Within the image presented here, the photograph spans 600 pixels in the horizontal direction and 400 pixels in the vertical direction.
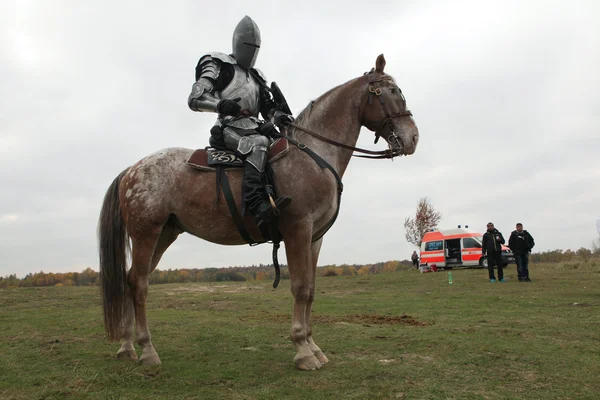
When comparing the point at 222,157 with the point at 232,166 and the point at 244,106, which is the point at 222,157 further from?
the point at 244,106

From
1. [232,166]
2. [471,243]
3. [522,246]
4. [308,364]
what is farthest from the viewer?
[471,243]

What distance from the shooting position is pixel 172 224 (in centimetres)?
634

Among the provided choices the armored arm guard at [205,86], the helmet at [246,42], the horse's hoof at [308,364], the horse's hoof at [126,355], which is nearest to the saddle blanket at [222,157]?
the armored arm guard at [205,86]

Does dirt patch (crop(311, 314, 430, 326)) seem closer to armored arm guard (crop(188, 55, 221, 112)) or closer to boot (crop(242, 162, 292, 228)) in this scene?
boot (crop(242, 162, 292, 228))

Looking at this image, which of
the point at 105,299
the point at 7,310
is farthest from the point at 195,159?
the point at 7,310

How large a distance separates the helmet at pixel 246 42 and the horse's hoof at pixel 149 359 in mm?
4147

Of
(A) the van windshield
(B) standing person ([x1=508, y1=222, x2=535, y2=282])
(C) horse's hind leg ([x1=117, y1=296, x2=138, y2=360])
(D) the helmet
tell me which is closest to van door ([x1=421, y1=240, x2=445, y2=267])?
(A) the van windshield

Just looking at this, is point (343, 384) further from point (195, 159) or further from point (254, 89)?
point (254, 89)

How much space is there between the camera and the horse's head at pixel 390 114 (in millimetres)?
5866

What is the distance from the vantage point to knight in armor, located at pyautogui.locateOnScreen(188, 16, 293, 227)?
5.38m

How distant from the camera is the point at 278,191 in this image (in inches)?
219

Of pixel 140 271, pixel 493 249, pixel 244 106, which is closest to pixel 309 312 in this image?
pixel 140 271

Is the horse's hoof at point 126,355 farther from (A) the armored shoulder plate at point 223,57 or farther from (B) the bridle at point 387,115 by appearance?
(B) the bridle at point 387,115

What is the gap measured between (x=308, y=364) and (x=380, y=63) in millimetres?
4054
